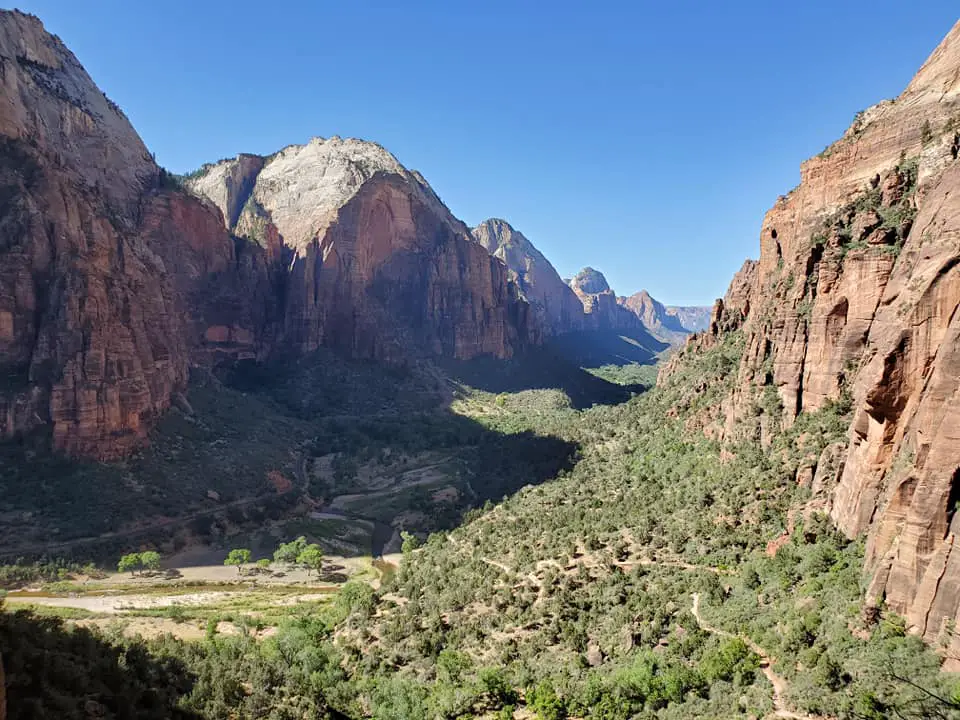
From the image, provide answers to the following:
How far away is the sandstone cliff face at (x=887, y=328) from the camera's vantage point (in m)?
19.4

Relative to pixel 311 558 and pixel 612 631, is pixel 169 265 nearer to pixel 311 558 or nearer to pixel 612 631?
pixel 311 558

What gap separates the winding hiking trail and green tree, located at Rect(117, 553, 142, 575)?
49.5m

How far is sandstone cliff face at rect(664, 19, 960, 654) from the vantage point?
63.7ft

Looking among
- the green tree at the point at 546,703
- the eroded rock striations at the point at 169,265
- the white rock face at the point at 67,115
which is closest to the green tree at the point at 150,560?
the eroded rock striations at the point at 169,265

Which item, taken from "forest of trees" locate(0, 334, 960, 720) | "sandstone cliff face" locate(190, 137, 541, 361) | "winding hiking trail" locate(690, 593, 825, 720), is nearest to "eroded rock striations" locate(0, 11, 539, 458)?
"sandstone cliff face" locate(190, 137, 541, 361)

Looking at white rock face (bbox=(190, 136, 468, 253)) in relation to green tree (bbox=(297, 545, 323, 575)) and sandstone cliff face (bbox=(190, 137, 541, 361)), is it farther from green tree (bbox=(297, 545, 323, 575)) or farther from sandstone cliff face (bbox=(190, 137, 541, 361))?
green tree (bbox=(297, 545, 323, 575))

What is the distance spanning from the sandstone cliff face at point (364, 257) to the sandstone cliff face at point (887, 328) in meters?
104

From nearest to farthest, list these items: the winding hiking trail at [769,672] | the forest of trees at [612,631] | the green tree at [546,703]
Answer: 1. the winding hiking trail at [769,672]
2. the forest of trees at [612,631]
3. the green tree at [546,703]

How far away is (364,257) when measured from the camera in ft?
477

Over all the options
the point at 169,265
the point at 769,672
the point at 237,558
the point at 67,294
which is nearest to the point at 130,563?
the point at 237,558

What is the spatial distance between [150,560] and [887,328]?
59.6 meters

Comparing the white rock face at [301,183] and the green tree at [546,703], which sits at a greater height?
the white rock face at [301,183]

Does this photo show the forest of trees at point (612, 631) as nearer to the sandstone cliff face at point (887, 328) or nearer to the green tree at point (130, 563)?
the sandstone cliff face at point (887, 328)

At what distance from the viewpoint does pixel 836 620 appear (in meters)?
21.8
